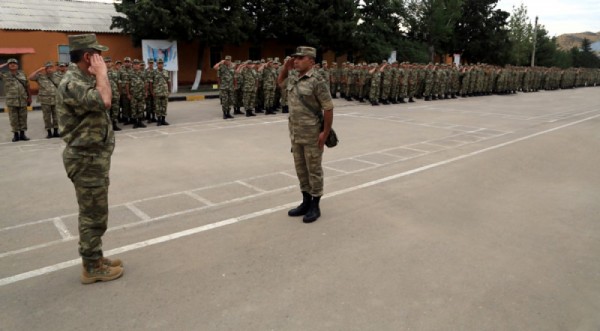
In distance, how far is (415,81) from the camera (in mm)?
19578

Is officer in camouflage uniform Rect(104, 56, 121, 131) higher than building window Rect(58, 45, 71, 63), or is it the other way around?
building window Rect(58, 45, 71, 63)

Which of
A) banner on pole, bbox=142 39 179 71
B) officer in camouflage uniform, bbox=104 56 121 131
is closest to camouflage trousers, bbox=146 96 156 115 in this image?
officer in camouflage uniform, bbox=104 56 121 131

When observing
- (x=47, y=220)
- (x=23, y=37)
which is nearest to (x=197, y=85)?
(x=23, y=37)

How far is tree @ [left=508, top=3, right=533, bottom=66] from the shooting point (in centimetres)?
4775

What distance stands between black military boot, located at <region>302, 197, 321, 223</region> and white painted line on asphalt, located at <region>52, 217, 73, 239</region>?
94.8 inches

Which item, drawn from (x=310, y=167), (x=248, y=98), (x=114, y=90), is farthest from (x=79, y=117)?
(x=248, y=98)

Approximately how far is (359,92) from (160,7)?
33.8 ft

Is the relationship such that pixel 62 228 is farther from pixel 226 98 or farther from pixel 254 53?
pixel 254 53

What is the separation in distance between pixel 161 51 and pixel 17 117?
42.7 ft

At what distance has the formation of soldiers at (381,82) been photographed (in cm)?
1377

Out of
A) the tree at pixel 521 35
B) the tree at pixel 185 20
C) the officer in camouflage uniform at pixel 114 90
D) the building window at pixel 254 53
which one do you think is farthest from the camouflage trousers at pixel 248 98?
the tree at pixel 521 35

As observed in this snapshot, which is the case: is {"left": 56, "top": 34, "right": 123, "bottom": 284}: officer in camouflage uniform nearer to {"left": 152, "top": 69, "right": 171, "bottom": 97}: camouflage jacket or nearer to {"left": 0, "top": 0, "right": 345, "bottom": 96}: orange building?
{"left": 152, "top": 69, "right": 171, "bottom": 97}: camouflage jacket

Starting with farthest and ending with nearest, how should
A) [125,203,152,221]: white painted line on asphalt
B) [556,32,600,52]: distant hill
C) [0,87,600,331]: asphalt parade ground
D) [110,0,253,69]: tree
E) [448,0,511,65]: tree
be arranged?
[556,32,600,52]: distant hill < [448,0,511,65]: tree < [110,0,253,69]: tree < [125,203,152,221]: white painted line on asphalt < [0,87,600,331]: asphalt parade ground

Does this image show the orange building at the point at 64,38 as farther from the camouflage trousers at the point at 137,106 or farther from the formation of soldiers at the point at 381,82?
the camouflage trousers at the point at 137,106
